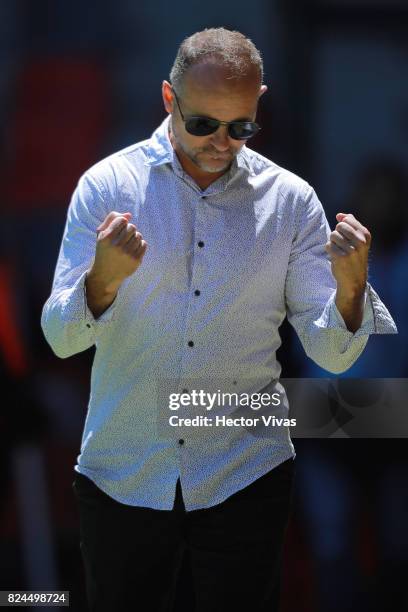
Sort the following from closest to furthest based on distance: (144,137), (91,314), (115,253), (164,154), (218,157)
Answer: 1. (115,253)
2. (91,314)
3. (218,157)
4. (164,154)
5. (144,137)

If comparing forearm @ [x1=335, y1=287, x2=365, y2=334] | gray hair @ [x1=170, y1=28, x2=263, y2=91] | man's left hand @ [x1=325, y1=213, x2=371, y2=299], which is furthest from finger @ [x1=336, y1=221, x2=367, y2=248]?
gray hair @ [x1=170, y1=28, x2=263, y2=91]

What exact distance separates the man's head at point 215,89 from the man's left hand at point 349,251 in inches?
12.5

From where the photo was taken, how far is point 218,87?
2691 mm

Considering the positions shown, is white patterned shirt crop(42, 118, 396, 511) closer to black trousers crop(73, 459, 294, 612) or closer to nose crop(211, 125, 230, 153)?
black trousers crop(73, 459, 294, 612)

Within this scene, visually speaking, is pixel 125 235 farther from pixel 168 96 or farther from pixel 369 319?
pixel 369 319

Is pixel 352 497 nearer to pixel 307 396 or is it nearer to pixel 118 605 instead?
pixel 307 396

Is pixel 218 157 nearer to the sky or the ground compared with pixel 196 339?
nearer to the sky

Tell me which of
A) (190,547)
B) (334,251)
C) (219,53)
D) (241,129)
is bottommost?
(190,547)

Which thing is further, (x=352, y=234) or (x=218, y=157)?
(x=218, y=157)

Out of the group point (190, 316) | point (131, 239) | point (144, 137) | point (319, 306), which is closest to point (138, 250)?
point (131, 239)

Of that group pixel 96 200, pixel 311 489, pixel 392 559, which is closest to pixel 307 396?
pixel 311 489

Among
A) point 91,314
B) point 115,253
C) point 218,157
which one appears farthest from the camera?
point 218,157

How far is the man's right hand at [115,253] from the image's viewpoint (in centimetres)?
254

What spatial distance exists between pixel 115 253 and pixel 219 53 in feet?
1.75
